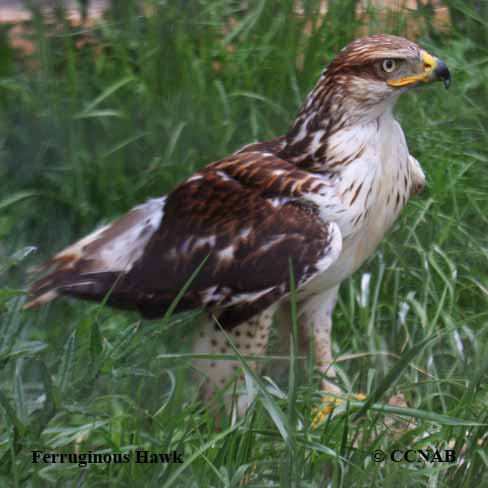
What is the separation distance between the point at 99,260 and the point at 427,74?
46.7 inches

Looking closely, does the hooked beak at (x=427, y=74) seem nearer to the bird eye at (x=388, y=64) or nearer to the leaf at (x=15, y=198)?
the bird eye at (x=388, y=64)

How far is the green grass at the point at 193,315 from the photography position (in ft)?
11.0

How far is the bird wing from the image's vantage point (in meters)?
4.02

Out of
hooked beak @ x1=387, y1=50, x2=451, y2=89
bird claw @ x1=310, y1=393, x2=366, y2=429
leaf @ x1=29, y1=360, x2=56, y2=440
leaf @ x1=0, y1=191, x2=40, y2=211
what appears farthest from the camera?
leaf @ x1=0, y1=191, x2=40, y2=211

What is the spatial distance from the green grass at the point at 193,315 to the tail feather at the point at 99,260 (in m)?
0.09

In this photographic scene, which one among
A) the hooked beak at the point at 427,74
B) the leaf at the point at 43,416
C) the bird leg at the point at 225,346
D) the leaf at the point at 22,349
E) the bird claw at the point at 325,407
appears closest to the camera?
the leaf at the point at 43,416

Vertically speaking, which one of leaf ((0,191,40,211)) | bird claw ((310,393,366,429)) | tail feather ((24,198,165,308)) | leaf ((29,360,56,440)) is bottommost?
bird claw ((310,393,366,429))

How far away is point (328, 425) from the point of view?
3.47 meters

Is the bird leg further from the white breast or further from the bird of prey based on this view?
the white breast

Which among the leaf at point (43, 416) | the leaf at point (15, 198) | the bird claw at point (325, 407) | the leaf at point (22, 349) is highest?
the leaf at point (22, 349)

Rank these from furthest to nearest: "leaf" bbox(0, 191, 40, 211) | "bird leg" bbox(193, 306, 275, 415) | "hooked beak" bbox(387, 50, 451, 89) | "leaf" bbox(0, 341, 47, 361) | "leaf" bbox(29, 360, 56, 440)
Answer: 1. "leaf" bbox(0, 191, 40, 211)
2. "bird leg" bbox(193, 306, 275, 415)
3. "hooked beak" bbox(387, 50, 451, 89)
4. "leaf" bbox(0, 341, 47, 361)
5. "leaf" bbox(29, 360, 56, 440)

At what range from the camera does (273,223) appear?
4.07 m

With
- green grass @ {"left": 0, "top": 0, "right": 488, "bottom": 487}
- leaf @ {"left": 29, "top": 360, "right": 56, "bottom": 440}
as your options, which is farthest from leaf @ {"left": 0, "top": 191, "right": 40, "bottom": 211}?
leaf @ {"left": 29, "top": 360, "right": 56, "bottom": 440}

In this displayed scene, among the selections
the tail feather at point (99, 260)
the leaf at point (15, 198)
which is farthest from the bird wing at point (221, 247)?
the leaf at point (15, 198)
